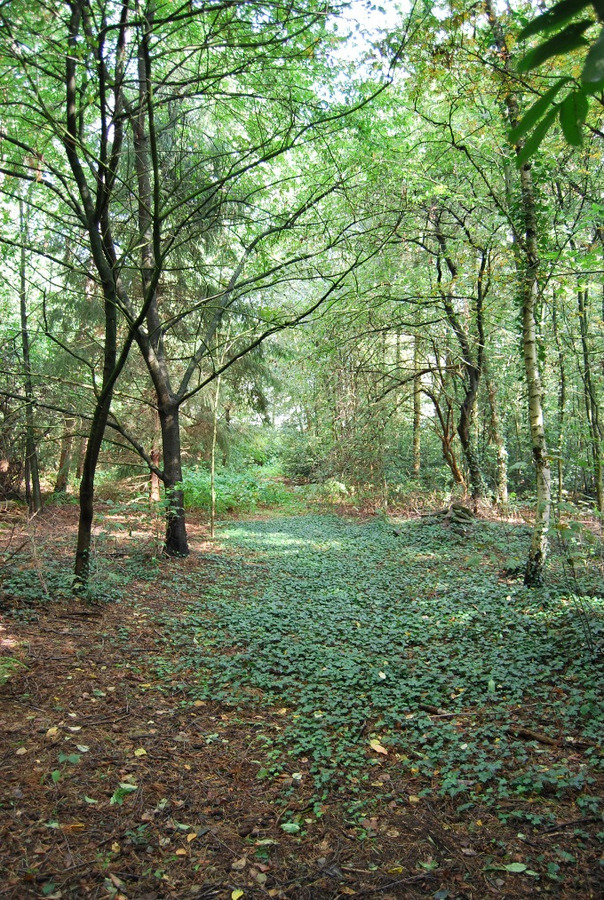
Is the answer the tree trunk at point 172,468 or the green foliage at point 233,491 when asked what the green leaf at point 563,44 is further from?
the green foliage at point 233,491

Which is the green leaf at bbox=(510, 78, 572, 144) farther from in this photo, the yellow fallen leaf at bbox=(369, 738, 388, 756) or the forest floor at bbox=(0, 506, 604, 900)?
the yellow fallen leaf at bbox=(369, 738, 388, 756)

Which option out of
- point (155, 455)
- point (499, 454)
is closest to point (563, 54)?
point (155, 455)

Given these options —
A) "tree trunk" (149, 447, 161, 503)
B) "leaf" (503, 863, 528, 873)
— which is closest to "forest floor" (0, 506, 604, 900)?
"leaf" (503, 863, 528, 873)

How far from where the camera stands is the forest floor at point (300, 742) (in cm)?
215

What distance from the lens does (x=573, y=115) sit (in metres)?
0.86

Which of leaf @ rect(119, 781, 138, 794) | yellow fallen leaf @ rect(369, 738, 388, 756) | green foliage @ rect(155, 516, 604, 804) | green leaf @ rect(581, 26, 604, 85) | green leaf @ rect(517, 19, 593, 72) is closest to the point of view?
green leaf @ rect(581, 26, 604, 85)

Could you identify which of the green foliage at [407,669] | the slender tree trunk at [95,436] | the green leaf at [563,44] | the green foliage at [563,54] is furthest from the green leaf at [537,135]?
the slender tree trunk at [95,436]

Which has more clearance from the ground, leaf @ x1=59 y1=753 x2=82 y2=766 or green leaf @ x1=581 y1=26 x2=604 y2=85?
green leaf @ x1=581 y1=26 x2=604 y2=85

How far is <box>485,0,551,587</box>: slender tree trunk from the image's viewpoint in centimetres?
556

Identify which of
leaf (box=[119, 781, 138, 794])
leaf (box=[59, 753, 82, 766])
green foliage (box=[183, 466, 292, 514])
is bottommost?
leaf (box=[119, 781, 138, 794])

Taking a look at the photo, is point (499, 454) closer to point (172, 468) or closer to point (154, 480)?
point (172, 468)

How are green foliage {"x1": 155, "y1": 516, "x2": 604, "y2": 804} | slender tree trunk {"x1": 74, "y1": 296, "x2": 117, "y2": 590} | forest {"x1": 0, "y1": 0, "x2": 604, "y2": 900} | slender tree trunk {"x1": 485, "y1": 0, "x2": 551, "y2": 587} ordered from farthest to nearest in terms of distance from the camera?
1. slender tree trunk {"x1": 485, "y1": 0, "x2": 551, "y2": 587}
2. slender tree trunk {"x1": 74, "y1": 296, "x2": 117, "y2": 590}
3. green foliage {"x1": 155, "y1": 516, "x2": 604, "y2": 804}
4. forest {"x1": 0, "y1": 0, "x2": 604, "y2": 900}

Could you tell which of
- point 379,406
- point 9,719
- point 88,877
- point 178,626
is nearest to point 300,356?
point 379,406

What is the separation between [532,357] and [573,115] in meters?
5.43
